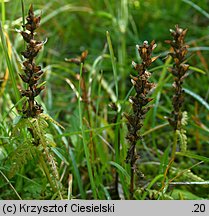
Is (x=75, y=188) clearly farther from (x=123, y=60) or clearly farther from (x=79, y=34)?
(x=79, y=34)

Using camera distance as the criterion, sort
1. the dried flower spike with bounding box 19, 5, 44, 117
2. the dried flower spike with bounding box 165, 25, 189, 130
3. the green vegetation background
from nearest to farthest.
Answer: the dried flower spike with bounding box 19, 5, 44, 117 → the dried flower spike with bounding box 165, 25, 189, 130 → the green vegetation background

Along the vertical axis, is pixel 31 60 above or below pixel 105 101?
above

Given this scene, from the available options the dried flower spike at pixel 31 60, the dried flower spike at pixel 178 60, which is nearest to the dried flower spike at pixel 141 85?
the dried flower spike at pixel 178 60

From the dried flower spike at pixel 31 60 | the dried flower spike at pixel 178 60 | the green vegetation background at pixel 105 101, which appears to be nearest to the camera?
the dried flower spike at pixel 31 60

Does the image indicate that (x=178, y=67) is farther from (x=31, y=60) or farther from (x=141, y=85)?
(x=31, y=60)

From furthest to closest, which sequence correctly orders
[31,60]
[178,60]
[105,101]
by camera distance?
[105,101]
[178,60]
[31,60]

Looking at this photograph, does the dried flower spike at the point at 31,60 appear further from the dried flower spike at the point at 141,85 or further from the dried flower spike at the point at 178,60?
the dried flower spike at the point at 178,60

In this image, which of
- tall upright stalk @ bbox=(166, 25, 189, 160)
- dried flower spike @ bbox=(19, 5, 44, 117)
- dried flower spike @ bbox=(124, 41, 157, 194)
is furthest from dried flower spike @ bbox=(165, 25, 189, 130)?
A: dried flower spike @ bbox=(19, 5, 44, 117)

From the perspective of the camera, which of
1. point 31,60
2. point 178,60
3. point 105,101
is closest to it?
point 31,60

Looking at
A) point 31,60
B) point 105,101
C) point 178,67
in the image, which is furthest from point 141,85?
point 105,101

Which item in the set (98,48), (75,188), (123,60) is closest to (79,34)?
(98,48)

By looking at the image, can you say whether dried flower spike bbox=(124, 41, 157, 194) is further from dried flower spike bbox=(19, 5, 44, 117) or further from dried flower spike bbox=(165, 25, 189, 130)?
dried flower spike bbox=(19, 5, 44, 117)
